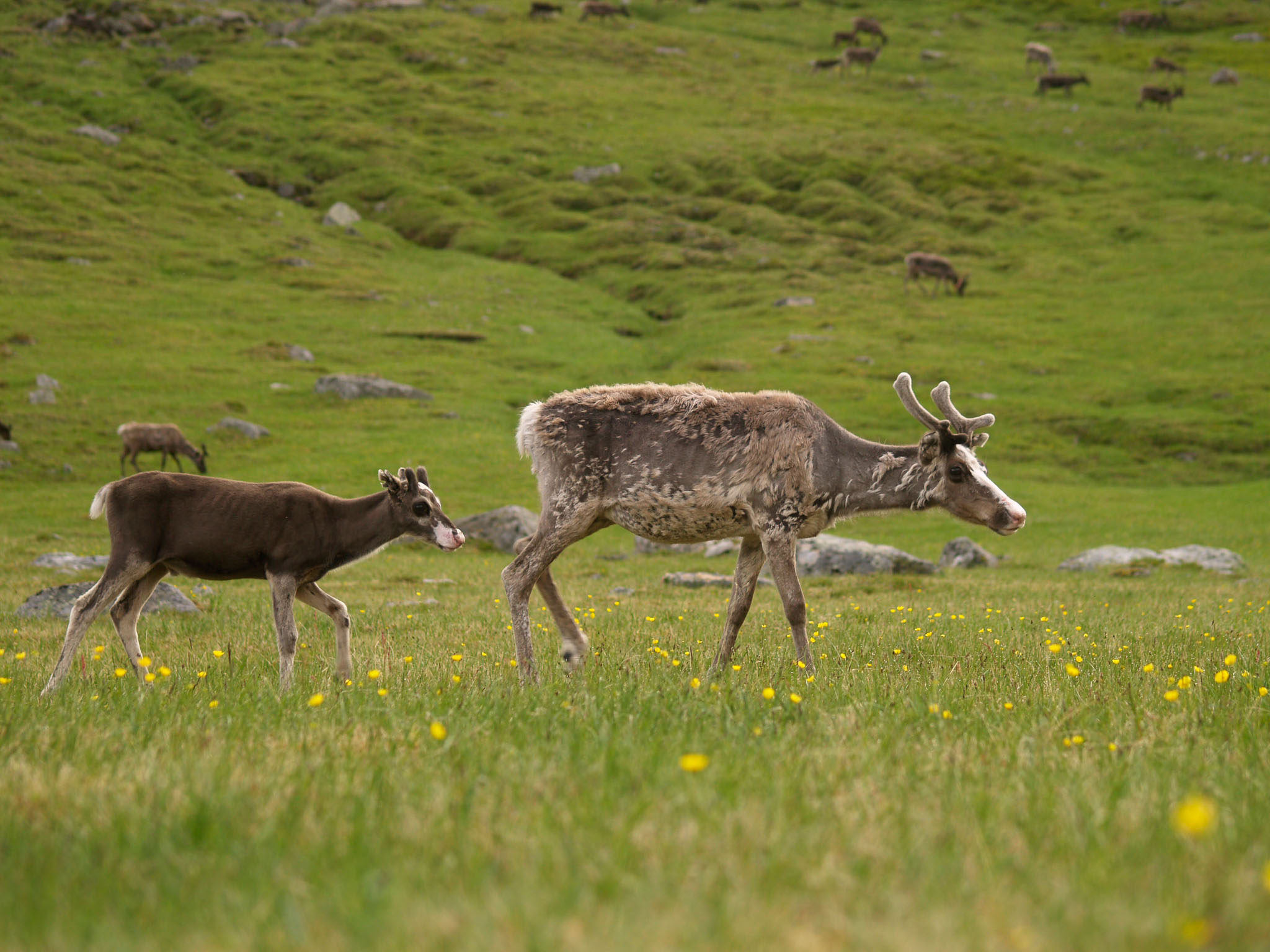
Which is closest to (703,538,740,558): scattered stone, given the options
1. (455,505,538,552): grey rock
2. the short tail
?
(455,505,538,552): grey rock

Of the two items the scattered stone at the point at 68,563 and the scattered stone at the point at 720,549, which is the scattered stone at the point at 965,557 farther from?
the scattered stone at the point at 68,563

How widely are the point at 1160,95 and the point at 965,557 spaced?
305 ft

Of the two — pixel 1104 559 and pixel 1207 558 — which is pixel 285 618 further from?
pixel 1207 558

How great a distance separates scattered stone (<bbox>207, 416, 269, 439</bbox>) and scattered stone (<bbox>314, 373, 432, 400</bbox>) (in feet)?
16.5

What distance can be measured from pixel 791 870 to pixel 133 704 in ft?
15.4

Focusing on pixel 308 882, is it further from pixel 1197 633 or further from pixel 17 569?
pixel 17 569

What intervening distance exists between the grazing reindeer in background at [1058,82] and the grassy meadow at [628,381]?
3407mm

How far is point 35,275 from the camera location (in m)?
55.5

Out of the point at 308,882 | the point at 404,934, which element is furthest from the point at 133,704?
the point at 404,934

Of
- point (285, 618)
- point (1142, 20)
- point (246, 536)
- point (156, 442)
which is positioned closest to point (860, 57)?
point (1142, 20)

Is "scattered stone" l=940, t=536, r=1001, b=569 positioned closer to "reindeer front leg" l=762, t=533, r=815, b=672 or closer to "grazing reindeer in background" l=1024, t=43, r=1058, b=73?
"reindeer front leg" l=762, t=533, r=815, b=672

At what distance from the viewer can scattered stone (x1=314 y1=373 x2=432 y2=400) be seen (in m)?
42.6

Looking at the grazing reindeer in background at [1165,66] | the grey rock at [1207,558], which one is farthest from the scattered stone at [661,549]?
the grazing reindeer in background at [1165,66]

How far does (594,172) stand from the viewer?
8781 cm
